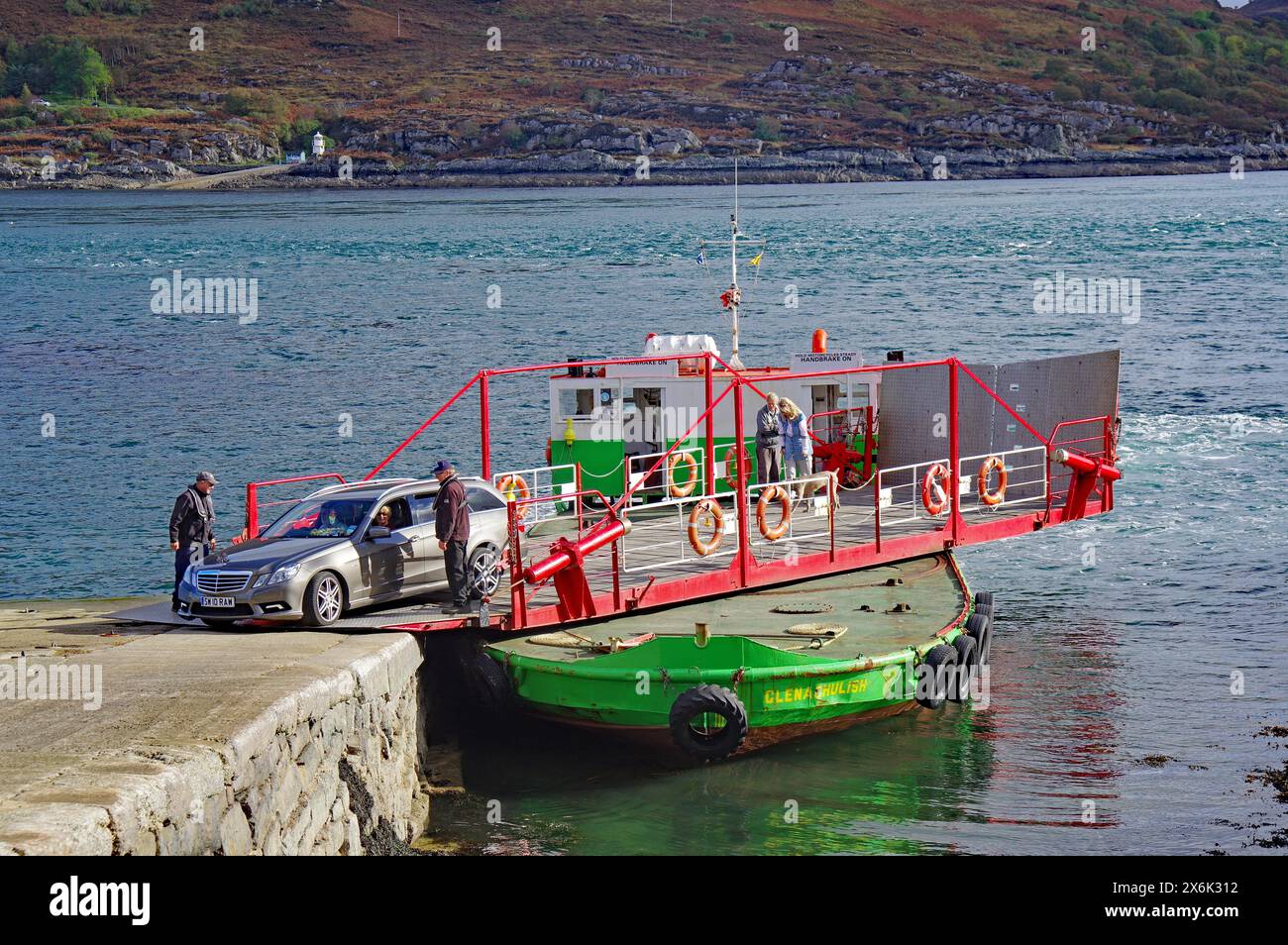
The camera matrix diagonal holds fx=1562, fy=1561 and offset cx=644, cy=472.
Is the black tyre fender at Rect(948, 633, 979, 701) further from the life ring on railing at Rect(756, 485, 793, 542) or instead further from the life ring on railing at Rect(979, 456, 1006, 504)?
the life ring on railing at Rect(979, 456, 1006, 504)

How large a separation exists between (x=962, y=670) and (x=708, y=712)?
4.17 m

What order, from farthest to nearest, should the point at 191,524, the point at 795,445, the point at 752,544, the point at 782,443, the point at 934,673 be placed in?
1. the point at 782,443
2. the point at 795,445
3. the point at 752,544
4. the point at 934,673
5. the point at 191,524

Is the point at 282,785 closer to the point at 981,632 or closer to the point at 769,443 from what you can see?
the point at 981,632

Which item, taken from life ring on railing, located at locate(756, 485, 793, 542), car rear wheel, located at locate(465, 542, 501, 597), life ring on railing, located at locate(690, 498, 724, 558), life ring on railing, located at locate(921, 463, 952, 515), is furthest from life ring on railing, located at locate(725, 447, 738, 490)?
car rear wheel, located at locate(465, 542, 501, 597)

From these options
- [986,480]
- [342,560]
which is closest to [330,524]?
[342,560]

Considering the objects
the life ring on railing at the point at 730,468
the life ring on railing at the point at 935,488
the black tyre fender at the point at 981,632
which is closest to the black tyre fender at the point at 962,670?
the black tyre fender at the point at 981,632

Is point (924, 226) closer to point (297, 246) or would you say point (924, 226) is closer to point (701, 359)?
point (297, 246)

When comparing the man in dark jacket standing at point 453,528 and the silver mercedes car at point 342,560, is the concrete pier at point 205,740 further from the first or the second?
the man in dark jacket standing at point 453,528

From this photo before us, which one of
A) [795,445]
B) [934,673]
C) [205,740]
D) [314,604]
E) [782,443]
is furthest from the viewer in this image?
[782,443]

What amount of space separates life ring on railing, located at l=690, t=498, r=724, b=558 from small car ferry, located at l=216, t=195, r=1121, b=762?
72 mm

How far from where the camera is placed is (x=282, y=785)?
14.4 meters

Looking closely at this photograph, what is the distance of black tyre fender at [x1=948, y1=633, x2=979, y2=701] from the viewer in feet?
69.6

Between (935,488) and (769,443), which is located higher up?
(769,443)
